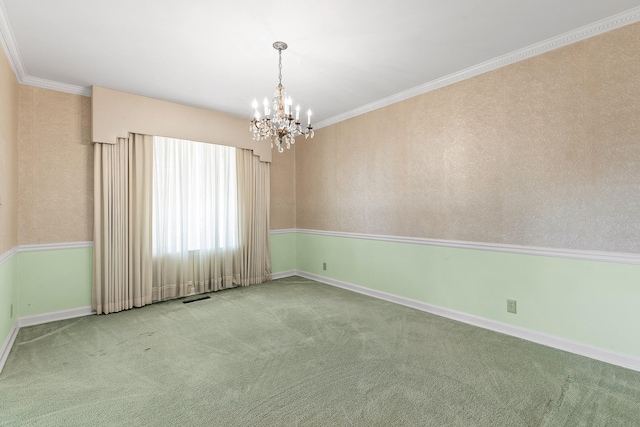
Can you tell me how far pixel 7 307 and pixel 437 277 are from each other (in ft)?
14.6

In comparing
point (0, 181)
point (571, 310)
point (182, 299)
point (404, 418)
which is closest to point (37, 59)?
point (0, 181)

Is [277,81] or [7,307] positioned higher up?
[277,81]

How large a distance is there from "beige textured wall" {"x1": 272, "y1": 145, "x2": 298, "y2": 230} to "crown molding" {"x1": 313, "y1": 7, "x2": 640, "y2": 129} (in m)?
1.90

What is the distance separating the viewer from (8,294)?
3061 millimetres

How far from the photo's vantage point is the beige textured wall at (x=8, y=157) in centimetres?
276

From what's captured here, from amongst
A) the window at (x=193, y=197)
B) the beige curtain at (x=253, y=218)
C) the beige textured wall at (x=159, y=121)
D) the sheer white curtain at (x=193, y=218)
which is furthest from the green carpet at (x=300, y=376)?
the beige textured wall at (x=159, y=121)

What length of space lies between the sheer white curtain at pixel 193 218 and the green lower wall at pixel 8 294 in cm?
140

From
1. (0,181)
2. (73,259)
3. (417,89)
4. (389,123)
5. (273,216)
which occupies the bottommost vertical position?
(73,259)

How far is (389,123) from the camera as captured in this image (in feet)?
14.3

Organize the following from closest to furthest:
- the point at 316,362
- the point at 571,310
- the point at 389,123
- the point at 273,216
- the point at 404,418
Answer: the point at 404,418
the point at 316,362
the point at 571,310
the point at 389,123
the point at 273,216

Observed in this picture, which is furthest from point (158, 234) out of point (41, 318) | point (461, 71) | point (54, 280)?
point (461, 71)

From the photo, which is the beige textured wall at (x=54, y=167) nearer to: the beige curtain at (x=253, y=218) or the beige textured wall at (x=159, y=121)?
the beige textured wall at (x=159, y=121)

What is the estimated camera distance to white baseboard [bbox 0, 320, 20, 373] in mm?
2655

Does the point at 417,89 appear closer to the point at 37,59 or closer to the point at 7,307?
the point at 37,59
